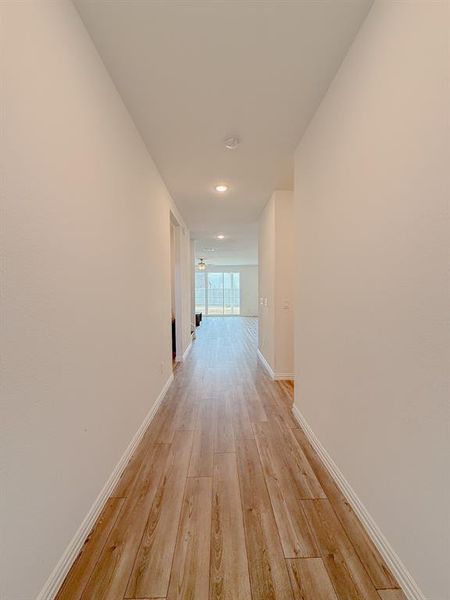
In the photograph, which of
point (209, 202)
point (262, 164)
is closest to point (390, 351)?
point (262, 164)

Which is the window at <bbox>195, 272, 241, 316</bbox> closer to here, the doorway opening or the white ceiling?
the doorway opening

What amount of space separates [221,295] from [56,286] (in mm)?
12945

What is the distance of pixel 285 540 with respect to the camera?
134 cm

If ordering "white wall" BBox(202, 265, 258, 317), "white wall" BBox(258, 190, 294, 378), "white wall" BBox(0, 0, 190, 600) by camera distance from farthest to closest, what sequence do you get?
"white wall" BBox(202, 265, 258, 317)
"white wall" BBox(258, 190, 294, 378)
"white wall" BBox(0, 0, 190, 600)

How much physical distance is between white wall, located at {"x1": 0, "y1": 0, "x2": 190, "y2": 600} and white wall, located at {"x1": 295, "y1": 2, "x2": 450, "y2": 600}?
144cm

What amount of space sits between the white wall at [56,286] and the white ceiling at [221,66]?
0.68ft

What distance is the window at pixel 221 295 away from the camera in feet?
45.9

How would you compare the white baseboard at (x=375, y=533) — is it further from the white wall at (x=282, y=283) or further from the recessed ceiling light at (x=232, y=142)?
the recessed ceiling light at (x=232, y=142)

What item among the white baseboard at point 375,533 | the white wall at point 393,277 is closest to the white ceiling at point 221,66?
the white wall at point 393,277

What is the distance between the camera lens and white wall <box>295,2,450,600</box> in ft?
3.14

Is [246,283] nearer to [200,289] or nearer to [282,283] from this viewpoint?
[200,289]

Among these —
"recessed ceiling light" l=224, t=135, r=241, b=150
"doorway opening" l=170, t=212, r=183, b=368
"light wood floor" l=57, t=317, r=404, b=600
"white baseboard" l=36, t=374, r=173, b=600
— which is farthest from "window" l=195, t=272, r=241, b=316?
"white baseboard" l=36, t=374, r=173, b=600

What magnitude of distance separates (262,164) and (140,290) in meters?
1.92

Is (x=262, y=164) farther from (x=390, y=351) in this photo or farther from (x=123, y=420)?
(x=123, y=420)
